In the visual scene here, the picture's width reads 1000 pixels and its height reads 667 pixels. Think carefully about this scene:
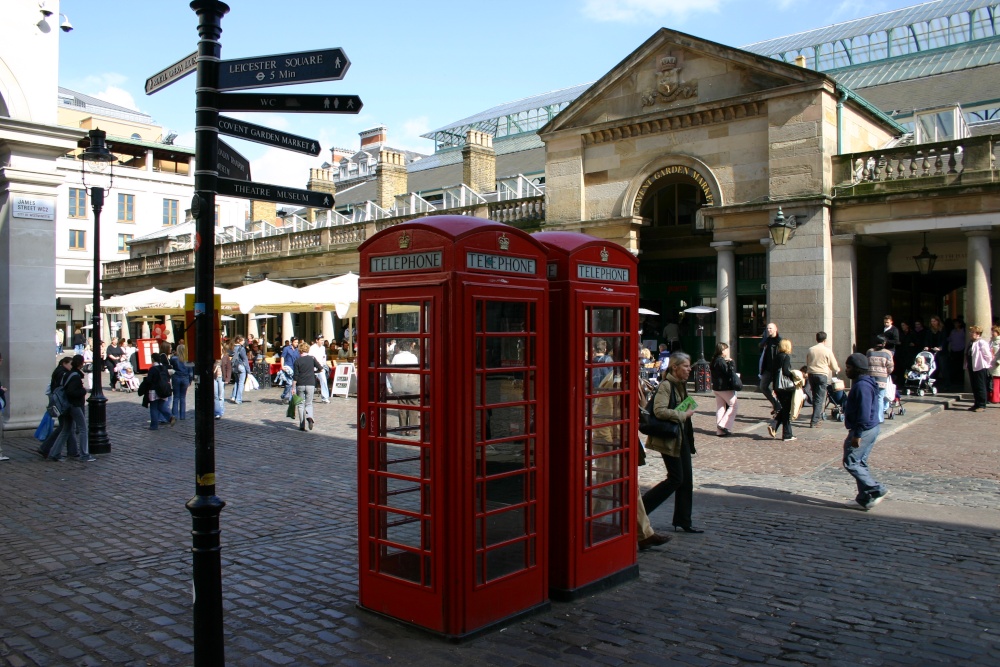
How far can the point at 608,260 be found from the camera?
610cm

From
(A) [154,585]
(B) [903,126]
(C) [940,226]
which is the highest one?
(B) [903,126]

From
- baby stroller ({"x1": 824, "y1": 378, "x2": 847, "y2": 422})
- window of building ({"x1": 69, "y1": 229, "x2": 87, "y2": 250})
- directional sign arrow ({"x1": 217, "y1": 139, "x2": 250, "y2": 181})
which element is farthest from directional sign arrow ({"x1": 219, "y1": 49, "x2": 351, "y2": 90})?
window of building ({"x1": 69, "y1": 229, "x2": 87, "y2": 250})

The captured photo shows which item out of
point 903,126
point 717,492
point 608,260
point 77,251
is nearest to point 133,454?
point 717,492

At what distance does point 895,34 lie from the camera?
39.2 meters

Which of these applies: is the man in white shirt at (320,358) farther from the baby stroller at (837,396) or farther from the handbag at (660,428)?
the handbag at (660,428)

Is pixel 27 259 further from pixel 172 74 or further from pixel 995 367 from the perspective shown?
pixel 995 367

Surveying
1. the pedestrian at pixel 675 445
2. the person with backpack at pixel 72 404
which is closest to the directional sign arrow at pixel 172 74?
the pedestrian at pixel 675 445

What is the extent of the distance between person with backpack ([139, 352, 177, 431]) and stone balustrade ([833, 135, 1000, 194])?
16035 millimetres

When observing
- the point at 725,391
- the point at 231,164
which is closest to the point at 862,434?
the point at 725,391

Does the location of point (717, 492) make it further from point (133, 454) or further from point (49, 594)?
point (133, 454)

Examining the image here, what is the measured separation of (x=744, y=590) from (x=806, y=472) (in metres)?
5.42

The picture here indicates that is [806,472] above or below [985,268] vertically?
below

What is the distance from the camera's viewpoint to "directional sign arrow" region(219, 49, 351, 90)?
472 cm

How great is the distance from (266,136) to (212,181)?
0.69 m
